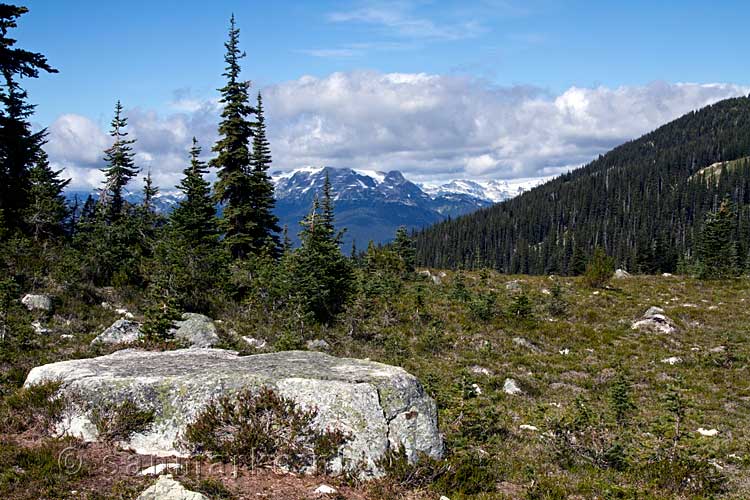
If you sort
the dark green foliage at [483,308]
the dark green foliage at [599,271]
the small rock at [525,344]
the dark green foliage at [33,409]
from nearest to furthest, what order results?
the dark green foliage at [33,409] < the small rock at [525,344] < the dark green foliage at [483,308] < the dark green foliage at [599,271]

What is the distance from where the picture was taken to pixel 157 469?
6.84 metres

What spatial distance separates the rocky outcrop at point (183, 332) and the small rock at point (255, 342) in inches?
53.3

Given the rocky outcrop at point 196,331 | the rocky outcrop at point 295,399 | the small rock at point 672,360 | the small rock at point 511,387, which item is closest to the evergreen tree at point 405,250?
the small rock at point 672,360

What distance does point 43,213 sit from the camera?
21484 millimetres

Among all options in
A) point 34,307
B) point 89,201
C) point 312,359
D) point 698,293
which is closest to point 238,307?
point 34,307

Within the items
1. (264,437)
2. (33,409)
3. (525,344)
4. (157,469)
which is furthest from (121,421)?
(525,344)

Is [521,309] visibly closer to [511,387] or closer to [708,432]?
[511,387]

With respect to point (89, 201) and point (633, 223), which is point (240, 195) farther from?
point (633, 223)

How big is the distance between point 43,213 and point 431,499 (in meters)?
22.5

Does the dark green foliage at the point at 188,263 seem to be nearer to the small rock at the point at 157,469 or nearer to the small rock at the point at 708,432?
the small rock at the point at 157,469

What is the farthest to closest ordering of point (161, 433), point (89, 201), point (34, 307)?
1. point (89, 201)
2. point (34, 307)
3. point (161, 433)

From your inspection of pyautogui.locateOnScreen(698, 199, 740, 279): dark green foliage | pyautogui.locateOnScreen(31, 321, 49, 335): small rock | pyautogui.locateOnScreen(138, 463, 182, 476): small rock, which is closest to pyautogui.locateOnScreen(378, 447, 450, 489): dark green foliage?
pyautogui.locateOnScreen(138, 463, 182, 476): small rock

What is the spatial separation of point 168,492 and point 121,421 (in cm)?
210

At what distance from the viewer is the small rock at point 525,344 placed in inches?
815
